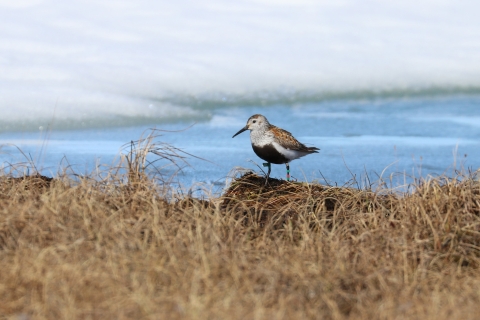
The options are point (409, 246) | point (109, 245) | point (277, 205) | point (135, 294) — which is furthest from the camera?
point (277, 205)

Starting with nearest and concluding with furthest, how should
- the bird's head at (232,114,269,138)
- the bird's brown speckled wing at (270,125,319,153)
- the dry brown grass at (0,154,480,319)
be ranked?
1. the dry brown grass at (0,154,480,319)
2. the bird's brown speckled wing at (270,125,319,153)
3. the bird's head at (232,114,269,138)

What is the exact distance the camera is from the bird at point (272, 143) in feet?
33.8

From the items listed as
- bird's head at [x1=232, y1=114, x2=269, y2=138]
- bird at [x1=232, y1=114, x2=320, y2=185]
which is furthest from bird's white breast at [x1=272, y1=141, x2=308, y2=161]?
bird's head at [x1=232, y1=114, x2=269, y2=138]

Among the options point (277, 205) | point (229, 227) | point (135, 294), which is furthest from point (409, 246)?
point (135, 294)

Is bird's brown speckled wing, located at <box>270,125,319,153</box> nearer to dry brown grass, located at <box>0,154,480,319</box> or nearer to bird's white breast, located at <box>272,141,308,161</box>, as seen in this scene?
bird's white breast, located at <box>272,141,308,161</box>

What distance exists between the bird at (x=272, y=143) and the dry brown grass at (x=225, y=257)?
1.59m

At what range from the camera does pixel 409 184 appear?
834 centimetres

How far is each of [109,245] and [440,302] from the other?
295 cm

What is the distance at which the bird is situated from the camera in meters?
10.3

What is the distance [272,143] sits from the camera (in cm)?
1032

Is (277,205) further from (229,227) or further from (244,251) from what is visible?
(244,251)

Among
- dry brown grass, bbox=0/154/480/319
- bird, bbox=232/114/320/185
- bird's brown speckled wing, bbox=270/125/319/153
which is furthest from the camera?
bird's brown speckled wing, bbox=270/125/319/153

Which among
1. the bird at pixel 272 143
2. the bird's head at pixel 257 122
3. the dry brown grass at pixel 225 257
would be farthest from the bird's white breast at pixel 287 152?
the dry brown grass at pixel 225 257

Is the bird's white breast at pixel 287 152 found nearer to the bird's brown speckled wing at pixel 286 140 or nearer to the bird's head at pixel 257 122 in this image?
the bird's brown speckled wing at pixel 286 140
